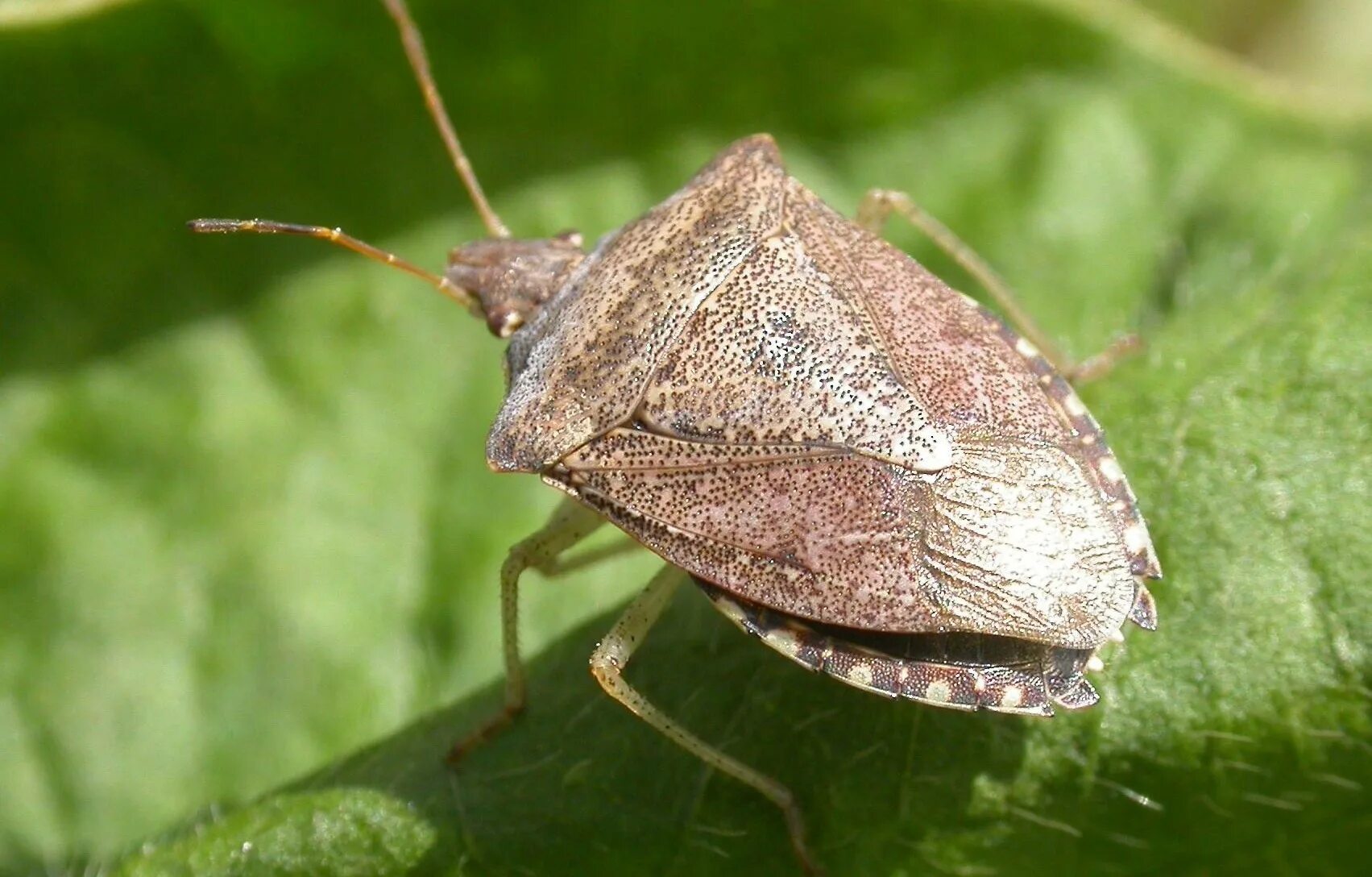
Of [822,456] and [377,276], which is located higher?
[377,276]

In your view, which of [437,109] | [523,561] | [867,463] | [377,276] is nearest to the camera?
[867,463]

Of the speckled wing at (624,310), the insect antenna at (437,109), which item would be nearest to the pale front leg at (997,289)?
the speckled wing at (624,310)

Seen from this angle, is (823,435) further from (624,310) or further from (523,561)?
(523,561)

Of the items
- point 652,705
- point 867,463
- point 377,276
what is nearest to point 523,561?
point 652,705

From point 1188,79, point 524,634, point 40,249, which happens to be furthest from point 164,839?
point 1188,79

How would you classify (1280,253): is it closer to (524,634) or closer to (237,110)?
(524,634)

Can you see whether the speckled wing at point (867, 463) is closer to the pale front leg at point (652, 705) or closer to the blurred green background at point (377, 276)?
the pale front leg at point (652, 705)

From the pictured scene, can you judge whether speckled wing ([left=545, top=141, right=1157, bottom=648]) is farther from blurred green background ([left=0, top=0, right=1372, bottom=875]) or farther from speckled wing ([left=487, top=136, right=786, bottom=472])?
blurred green background ([left=0, top=0, right=1372, bottom=875])

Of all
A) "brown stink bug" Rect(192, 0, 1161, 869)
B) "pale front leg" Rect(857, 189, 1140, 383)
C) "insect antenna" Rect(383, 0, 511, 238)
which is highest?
"pale front leg" Rect(857, 189, 1140, 383)

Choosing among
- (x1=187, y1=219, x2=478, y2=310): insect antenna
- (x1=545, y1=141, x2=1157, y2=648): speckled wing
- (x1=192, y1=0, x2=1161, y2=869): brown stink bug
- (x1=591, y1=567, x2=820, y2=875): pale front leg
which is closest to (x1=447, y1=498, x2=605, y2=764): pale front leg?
(x1=192, y1=0, x2=1161, y2=869): brown stink bug
